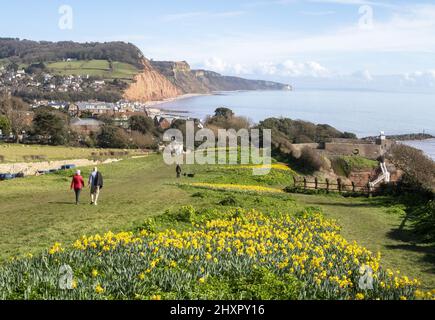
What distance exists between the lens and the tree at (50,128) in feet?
259

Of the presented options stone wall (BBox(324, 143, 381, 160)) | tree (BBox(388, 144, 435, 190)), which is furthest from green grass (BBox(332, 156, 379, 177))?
tree (BBox(388, 144, 435, 190))

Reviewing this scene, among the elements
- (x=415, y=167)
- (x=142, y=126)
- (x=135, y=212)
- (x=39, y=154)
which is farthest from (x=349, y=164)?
(x=142, y=126)

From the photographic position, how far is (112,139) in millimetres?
85688

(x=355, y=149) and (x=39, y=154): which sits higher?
(x=355, y=149)

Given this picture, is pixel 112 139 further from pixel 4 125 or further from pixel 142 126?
pixel 4 125

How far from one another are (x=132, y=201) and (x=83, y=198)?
279 cm

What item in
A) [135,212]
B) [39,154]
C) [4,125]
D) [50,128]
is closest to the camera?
[135,212]

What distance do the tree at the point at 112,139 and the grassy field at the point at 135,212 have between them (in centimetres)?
5247

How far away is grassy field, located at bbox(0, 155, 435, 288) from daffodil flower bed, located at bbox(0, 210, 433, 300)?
2.25 metres

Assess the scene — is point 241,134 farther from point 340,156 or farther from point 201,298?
point 201,298

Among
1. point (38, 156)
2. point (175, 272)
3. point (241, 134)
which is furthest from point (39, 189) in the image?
point (241, 134)

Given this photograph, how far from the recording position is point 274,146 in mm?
59438

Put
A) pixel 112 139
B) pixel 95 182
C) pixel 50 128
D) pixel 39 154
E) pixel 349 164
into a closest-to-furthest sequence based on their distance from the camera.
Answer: pixel 95 182
pixel 349 164
pixel 39 154
pixel 50 128
pixel 112 139

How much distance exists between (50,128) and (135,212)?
6703cm
